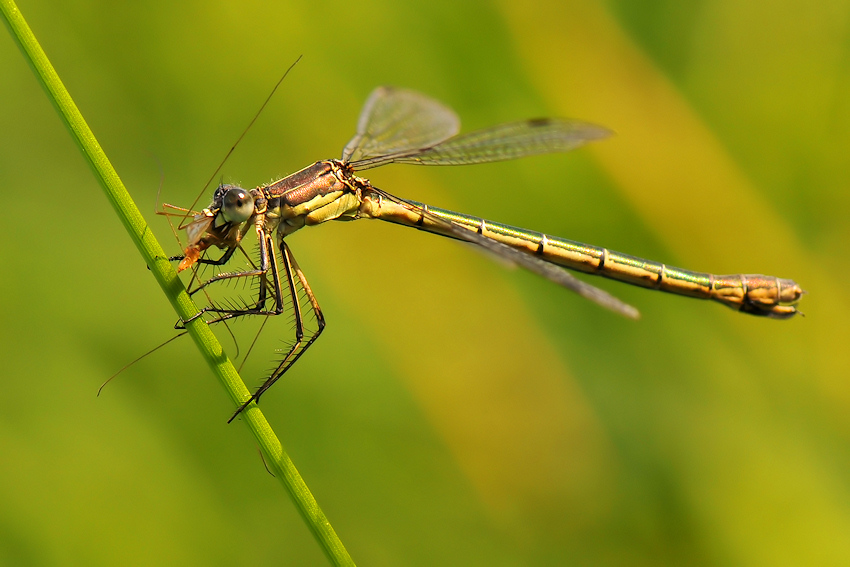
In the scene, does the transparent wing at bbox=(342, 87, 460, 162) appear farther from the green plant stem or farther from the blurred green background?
the green plant stem

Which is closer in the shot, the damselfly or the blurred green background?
the damselfly

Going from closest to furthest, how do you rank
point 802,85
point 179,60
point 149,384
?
point 149,384 < point 179,60 < point 802,85

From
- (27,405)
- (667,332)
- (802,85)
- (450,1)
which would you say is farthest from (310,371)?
(802,85)

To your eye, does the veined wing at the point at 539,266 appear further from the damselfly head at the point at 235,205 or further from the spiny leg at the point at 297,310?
the damselfly head at the point at 235,205

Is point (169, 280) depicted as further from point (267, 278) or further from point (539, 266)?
point (539, 266)

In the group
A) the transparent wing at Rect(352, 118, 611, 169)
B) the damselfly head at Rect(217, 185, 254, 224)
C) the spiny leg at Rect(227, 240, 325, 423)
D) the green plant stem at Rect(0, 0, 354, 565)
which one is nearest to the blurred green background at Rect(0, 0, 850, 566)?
the spiny leg at Rect(227, 240, 325, 423)

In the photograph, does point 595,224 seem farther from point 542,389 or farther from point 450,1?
point 450,1
